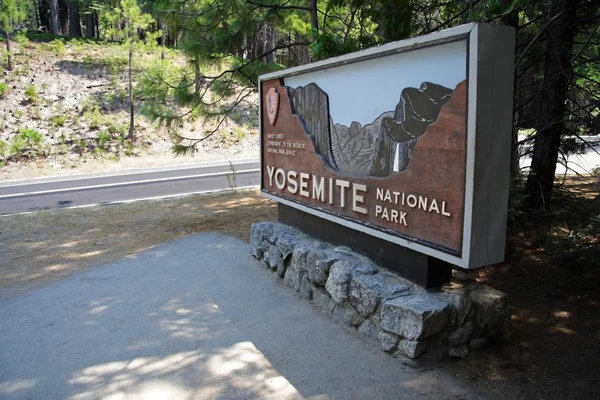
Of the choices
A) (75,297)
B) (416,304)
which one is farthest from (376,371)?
(75,297)

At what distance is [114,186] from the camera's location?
13.9 meters

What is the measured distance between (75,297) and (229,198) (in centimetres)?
565

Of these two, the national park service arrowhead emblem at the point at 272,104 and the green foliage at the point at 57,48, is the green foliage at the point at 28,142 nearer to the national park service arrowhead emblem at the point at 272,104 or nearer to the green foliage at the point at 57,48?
the green foliage at the point at 57,48

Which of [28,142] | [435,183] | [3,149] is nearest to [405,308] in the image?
[435,183]

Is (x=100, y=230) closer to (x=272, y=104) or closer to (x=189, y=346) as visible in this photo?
(x=272, y=104)

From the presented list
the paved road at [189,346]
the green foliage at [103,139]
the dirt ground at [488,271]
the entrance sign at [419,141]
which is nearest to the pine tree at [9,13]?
the green foliage at [103,139]

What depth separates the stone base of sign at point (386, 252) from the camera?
3895mm

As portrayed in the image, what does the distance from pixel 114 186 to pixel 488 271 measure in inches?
447

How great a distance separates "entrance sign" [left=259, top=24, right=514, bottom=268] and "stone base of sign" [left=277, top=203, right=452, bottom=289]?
17cm

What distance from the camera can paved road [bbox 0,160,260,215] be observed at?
11.9m

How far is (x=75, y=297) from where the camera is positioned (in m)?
5.47

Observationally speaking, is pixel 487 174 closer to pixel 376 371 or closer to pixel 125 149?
pixel 376 371

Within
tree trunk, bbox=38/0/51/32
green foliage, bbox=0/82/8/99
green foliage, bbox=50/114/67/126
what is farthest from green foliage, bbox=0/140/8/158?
tree trunk, bbox=38/0/51/32

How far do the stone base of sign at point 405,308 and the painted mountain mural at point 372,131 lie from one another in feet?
3.04
